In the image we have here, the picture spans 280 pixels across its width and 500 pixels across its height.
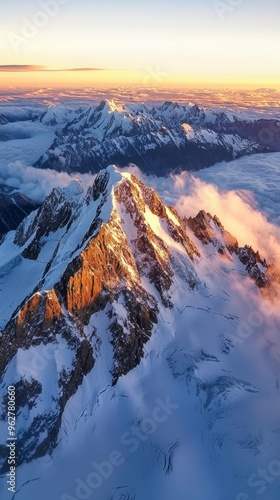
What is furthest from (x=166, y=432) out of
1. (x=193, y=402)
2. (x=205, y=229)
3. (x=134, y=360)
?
(x=205, y=229)

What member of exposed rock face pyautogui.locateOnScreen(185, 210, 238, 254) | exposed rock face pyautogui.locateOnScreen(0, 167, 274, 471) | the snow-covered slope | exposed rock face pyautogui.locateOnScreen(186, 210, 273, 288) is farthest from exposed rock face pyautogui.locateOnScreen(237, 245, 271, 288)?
the snow-covered slope

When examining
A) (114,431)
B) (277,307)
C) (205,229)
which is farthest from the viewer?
(205,229)

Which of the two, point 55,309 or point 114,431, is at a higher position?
point 55,309

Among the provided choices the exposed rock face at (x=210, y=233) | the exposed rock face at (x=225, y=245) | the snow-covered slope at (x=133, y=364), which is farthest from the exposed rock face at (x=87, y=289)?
the exposed rock face at (x=210, y=233)

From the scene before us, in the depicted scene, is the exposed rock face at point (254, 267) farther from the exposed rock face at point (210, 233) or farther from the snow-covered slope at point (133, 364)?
the snow-covered slope at point (133, 364)

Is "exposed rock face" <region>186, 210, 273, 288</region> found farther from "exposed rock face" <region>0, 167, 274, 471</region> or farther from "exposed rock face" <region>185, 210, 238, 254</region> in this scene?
"exposed rock face" <region>0, 167, 274, 471</region>

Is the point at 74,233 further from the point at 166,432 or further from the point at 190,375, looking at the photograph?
the point at 166,432

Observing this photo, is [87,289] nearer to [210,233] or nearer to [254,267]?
[210,233]
